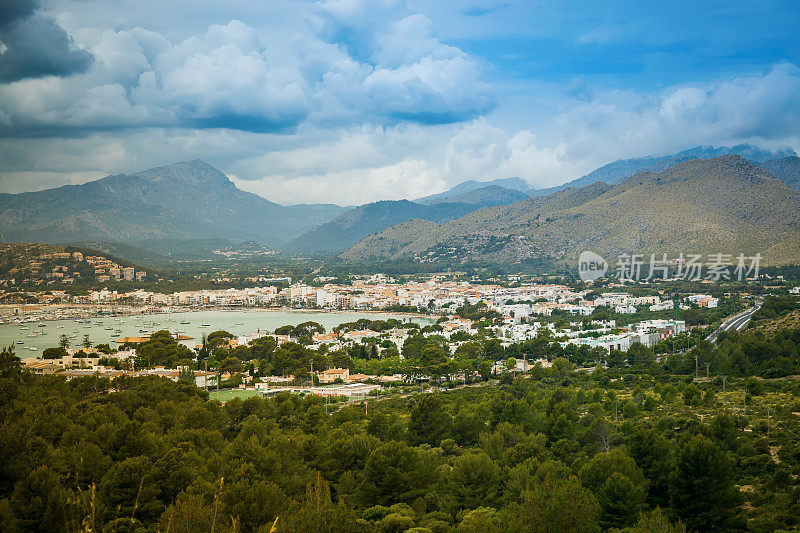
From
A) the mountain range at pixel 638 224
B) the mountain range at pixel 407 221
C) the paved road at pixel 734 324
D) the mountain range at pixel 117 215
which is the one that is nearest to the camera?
the paved road at pixel 734 324

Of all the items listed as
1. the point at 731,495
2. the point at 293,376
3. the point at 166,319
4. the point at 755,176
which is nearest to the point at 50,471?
the point at 731,495

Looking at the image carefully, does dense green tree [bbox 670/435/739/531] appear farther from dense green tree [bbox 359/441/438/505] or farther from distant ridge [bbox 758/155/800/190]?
distant ridge [bbox 758/155/800/190]

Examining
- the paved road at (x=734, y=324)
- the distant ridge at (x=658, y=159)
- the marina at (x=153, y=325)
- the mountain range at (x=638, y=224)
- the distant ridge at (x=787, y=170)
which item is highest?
the distant ridge at (x=658, y=159)

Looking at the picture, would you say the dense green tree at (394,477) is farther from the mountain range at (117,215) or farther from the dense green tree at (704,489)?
the mountain range at (117,215)

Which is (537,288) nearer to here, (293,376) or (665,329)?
(665,329)

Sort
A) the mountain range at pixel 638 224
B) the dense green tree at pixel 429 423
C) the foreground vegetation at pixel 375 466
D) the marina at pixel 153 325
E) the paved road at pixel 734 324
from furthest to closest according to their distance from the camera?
the mountain range at pixel 638 224, the marina at pixel 153 325, the paved road at pixel 734 324, the dense green tree at pixel 429 423, the foreground vegetation at pixel 375 466

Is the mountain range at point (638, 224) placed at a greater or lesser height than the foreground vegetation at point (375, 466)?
greater

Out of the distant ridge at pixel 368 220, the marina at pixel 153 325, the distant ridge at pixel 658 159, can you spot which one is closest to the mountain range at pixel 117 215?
the marina at pixel 153 325

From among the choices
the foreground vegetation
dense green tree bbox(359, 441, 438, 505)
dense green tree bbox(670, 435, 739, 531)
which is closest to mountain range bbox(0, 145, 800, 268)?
the foreground vegetation

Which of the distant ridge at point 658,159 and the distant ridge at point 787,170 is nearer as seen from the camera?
the distant ridge at point 787,170
